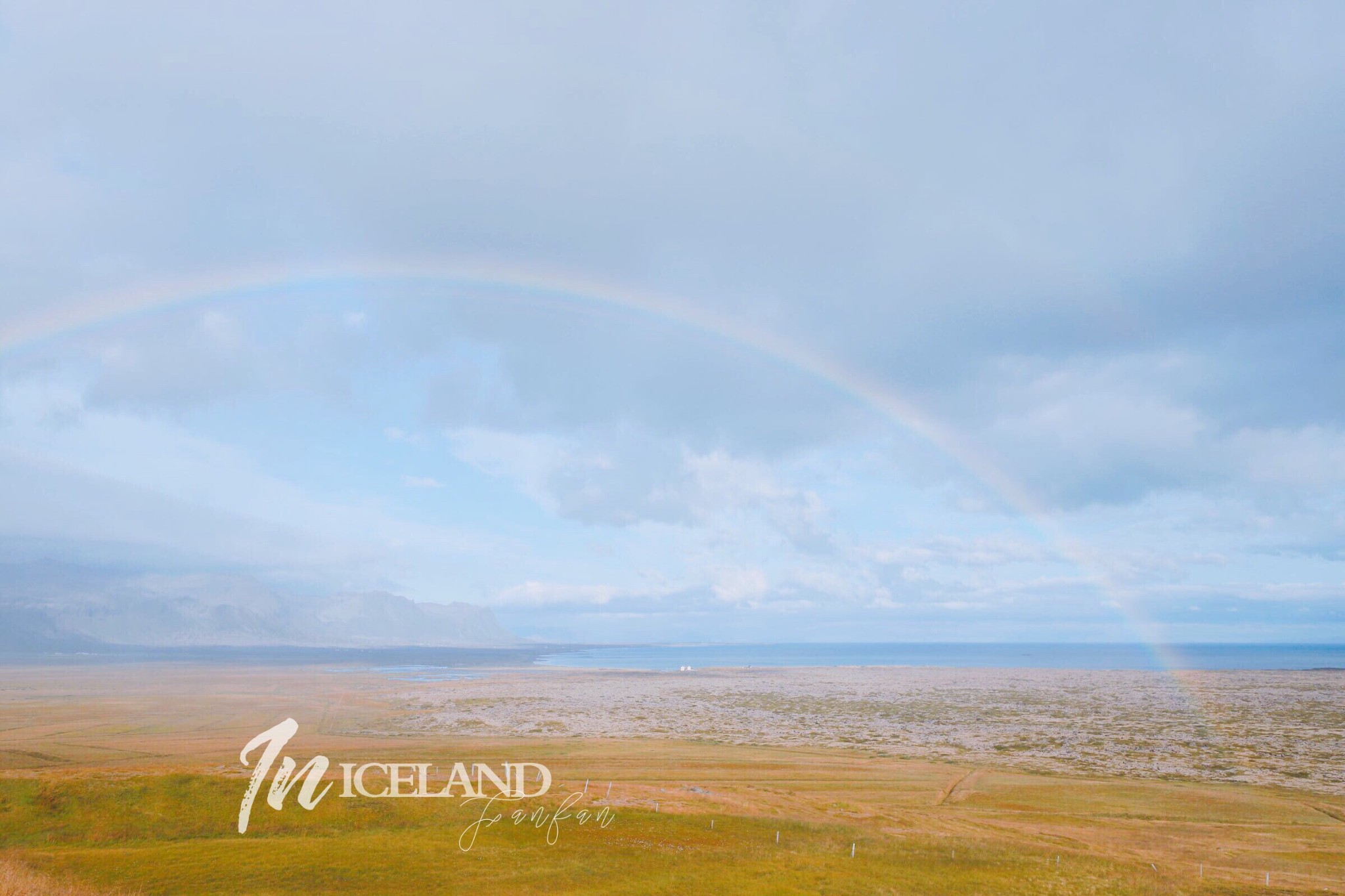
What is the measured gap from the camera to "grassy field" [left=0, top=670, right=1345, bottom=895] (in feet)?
135

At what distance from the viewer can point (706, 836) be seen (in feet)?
164

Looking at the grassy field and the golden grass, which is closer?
the golden grass

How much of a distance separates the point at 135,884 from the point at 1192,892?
5145cm

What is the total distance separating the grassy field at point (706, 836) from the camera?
4125 centimetres

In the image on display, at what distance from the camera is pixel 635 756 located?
271 feet

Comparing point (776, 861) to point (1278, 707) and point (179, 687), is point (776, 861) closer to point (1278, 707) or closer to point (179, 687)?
point (1278, 707)

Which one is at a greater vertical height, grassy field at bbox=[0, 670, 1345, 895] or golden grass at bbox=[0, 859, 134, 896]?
golden grass at bbox=[0, 859, 134, 896]

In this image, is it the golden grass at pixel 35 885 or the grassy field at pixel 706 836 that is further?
the grassy field at pixel 706 836

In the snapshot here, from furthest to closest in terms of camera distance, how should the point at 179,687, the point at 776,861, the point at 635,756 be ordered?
1. the point at 179,687
2. the point at 635,756
3. the point at 776,861

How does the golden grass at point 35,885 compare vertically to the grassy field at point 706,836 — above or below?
above

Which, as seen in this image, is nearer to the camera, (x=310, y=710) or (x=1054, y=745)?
(x=1054, y=745)

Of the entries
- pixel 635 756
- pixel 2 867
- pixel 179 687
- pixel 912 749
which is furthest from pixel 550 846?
pixel 179 687

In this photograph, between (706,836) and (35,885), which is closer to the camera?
(35,885)

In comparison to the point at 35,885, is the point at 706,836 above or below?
below
